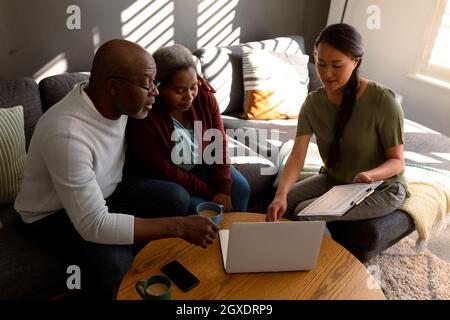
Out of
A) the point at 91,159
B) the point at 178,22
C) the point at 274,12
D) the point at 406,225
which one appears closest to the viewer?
the point at 91,159

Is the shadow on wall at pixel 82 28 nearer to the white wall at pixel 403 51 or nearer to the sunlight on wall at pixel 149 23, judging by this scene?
the sunlight on wall at pixel 149 23

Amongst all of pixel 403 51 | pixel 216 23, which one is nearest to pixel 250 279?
pixel 216 23

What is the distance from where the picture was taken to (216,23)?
2.69 m

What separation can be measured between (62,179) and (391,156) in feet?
3.86

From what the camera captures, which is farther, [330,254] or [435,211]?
[435,211]

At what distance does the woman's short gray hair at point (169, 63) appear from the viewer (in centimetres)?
156

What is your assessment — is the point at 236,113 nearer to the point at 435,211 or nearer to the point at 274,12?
the point at 274,12

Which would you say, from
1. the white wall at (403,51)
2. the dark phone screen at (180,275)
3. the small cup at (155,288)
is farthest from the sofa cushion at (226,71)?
the small cup at (155,288)

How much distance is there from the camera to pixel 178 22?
2.49 m

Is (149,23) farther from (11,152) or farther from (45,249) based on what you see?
(45,249)

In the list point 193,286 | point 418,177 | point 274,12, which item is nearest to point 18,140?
point 193,286

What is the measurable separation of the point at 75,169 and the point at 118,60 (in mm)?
345

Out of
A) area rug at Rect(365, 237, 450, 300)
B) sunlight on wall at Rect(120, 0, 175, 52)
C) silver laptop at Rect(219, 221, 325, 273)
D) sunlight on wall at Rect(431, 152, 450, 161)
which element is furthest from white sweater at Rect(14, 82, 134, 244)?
sunlight on wall at Rect(431, 152, 450, 161)

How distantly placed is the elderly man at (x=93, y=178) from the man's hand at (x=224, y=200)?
0.45 meters
